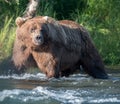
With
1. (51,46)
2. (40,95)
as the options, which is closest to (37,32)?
(51,46)

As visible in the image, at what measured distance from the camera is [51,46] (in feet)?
41.9

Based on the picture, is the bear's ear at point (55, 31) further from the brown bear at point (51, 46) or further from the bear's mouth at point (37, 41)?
the bear's mouth at point (37, 41)

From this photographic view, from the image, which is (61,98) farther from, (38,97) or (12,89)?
(12,89)

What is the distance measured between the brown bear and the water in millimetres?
322

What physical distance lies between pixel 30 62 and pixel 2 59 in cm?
239

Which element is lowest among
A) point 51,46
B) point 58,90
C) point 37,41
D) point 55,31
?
point 58,90

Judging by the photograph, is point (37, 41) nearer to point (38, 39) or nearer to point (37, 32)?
point (38, 39)

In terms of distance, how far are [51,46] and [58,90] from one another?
149 cm

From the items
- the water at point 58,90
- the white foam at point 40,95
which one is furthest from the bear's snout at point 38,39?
the white foam at point 40,95

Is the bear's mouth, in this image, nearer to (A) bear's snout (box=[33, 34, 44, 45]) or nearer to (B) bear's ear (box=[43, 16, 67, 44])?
(A) bear's snout (box=[33, 34, 44, 45])

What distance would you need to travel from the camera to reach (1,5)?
1828cm

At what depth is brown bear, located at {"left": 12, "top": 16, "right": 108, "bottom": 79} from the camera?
1262 cm

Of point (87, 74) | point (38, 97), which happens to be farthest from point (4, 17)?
point (38, 97)

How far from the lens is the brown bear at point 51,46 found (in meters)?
12.6
